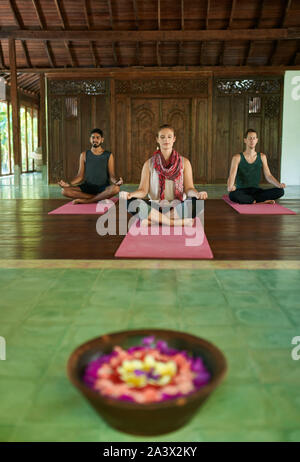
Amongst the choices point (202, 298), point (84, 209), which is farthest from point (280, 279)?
point (84, 209)

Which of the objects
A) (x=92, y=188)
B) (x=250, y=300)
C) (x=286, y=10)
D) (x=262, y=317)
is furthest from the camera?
(x=286, y=10)

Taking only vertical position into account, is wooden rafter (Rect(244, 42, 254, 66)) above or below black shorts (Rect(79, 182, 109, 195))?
above

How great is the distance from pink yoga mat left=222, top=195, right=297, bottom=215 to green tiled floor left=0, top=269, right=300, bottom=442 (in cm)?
240

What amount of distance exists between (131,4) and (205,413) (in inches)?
306

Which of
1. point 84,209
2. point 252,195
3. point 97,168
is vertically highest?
point 97,168

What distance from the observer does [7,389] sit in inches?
56.8

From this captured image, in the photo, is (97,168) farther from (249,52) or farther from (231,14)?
(249,52)

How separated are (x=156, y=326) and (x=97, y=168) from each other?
13.7 feet

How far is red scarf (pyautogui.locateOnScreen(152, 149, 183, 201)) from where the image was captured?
4059 millimetres

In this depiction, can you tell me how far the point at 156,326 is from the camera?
194 centimetres

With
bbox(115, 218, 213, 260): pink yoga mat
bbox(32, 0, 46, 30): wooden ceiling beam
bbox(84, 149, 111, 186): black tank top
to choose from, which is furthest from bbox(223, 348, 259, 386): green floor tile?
bbox(32, 0, 46, 30): wooden ceiling beam

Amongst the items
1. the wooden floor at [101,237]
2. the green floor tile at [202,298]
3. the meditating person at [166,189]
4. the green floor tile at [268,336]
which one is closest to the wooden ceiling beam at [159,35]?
the wooden floor at [101,237]

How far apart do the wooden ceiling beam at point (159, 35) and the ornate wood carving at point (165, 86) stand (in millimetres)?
1204

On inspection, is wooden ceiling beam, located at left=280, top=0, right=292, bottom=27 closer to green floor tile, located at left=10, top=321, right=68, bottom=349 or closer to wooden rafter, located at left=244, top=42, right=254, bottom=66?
wooden rafter, located at left=244, top=42, right=254, bottom=66
